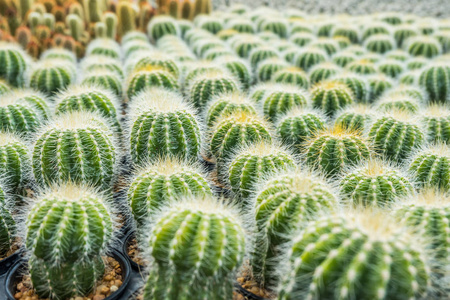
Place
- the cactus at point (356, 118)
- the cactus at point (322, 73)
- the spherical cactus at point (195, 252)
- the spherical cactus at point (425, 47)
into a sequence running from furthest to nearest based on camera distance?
the spherical cactus at point (425, 47) → the cactus at point (322, 73) → the cactus at point (356, 118) → the spherical cactus at point (195, 252)

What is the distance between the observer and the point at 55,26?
9.84 meters

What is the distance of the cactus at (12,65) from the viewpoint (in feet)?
20.5

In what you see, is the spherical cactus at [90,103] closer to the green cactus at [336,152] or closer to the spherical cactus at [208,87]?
the spherical cactus at [208,87]

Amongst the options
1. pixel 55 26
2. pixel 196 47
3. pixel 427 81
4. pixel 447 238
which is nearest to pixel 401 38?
pixel 427 81

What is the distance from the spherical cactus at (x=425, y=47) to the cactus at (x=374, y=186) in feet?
20.6

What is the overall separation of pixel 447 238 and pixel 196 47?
7108 millimetres

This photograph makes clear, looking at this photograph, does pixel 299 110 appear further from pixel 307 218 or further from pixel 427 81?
pixel 427 81

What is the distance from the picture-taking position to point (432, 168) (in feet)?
11.7

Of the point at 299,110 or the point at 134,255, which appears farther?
the point at 299,110

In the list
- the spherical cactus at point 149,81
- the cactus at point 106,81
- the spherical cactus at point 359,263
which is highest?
the spherical cactus at point 359,263

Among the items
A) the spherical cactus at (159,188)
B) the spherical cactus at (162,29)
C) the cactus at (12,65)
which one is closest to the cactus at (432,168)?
the spherical cactus at (159,188)

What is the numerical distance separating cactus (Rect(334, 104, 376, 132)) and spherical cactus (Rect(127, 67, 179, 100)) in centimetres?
217

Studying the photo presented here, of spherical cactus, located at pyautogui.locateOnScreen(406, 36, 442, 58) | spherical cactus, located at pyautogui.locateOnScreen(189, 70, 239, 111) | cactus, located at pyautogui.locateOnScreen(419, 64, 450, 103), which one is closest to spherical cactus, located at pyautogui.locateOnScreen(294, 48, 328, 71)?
cactus, located at pyautogui.locateOnScreen(419, 64, 450, 103)

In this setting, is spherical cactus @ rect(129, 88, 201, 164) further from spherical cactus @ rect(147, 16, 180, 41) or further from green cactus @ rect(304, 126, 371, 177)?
spherical cactus @ rect(147, 16, 180, 41)
